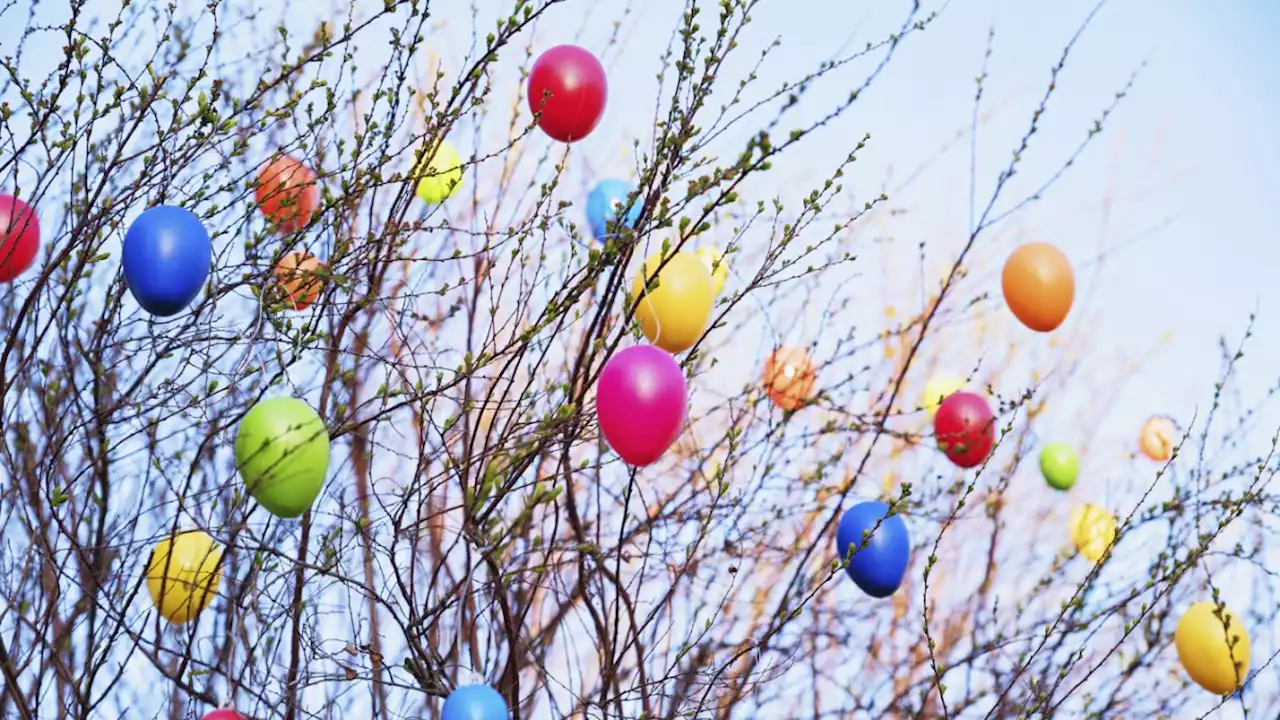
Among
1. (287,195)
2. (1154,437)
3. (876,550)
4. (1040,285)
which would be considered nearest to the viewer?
(287,195)

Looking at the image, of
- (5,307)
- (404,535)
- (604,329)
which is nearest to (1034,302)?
(604,329)

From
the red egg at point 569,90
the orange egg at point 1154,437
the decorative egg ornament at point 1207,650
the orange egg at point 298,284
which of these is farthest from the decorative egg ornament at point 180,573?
the orange egg at point 1154,437

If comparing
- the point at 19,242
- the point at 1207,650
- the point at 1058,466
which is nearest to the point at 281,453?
the point at 19,242

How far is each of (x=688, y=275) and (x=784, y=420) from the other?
0.56 metres

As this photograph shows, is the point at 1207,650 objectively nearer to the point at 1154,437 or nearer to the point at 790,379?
the point at 790,379

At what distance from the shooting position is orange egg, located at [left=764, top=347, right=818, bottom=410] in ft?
10.5

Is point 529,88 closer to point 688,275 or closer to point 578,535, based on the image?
point 688,275

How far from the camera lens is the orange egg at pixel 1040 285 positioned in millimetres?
3844

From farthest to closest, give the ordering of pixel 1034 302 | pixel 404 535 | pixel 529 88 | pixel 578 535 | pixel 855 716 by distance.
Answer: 1. pixel 855 716
2. pixel 1034 302
3. pixel 529 88
4. pixel 578 535
5. pixel 404 535

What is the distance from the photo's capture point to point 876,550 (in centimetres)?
327

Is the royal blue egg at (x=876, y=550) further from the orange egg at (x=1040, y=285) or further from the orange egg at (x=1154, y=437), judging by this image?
the orange egg at (x=1154, y=437)

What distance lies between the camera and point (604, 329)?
247 centimetres

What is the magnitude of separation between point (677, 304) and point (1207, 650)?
7.27 ft

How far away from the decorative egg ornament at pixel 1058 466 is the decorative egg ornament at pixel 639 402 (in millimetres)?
3258
